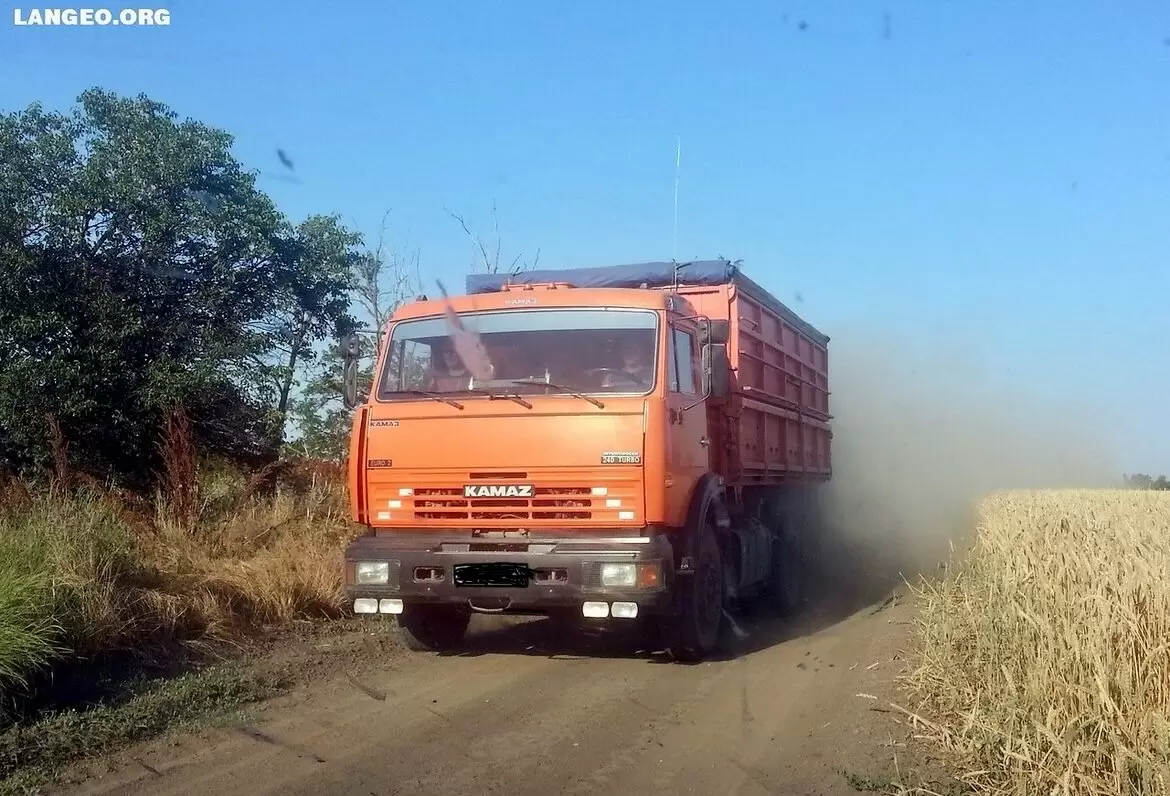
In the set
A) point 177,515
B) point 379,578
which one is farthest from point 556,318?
point 177,515

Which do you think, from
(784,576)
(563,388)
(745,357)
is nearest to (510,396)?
(563,388)

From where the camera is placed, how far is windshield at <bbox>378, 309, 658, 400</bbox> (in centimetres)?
798

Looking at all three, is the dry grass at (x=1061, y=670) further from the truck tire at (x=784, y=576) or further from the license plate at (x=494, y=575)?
the truck tire at (x=784, y=576)

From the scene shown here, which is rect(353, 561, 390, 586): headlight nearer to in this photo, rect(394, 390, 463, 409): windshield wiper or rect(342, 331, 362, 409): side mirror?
rect(394, 390, 463, 409): windshield wiper

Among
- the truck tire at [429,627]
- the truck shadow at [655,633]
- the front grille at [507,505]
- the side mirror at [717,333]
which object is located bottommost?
the truck shadow at [655,633]

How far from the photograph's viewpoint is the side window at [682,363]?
8.10 metres

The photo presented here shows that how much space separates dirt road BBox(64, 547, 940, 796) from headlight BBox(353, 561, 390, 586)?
0.66 meters

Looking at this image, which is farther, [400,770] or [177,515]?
[177,515]

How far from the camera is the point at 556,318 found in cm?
829

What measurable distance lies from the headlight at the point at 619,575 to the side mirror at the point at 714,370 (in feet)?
5.40

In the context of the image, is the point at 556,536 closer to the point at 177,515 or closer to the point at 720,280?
the point at 720,280

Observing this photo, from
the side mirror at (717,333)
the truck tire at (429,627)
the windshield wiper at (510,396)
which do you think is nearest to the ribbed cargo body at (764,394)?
the side mirror at (717,333)

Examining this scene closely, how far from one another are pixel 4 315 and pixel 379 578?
668 centimetres

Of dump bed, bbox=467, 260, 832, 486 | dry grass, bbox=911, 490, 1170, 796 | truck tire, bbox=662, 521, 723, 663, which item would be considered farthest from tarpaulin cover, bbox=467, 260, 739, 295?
dry grass, bbox=911, 490, 1170, 796
